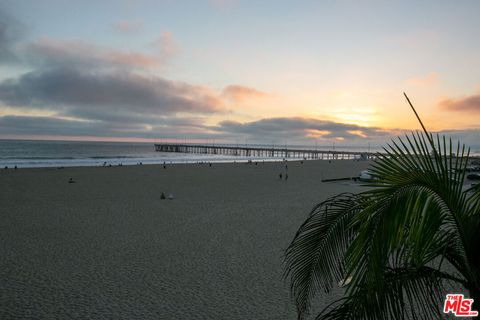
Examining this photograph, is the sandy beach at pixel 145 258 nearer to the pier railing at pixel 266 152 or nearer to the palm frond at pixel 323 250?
the palm frond at pixel 323 250

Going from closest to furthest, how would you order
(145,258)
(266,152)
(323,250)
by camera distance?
(323,250), (145,258), (266,152)

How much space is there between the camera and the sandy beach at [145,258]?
20.9ft

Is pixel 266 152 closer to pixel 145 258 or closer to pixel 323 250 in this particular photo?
pixel 145 258

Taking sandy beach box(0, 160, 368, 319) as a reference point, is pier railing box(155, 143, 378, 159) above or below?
above

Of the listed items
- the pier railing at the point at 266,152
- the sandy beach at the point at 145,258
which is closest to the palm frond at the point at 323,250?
the sandy beach at the point at 145,258

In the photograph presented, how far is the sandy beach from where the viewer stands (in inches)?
251

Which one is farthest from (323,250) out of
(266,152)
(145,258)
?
(266,152)

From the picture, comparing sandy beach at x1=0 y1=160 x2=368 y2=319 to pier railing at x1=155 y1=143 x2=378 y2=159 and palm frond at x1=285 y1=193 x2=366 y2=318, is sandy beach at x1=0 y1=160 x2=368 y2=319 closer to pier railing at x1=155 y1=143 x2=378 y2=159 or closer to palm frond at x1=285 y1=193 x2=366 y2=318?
palm frond at x1=285 y1=193 x2=366 y2=318

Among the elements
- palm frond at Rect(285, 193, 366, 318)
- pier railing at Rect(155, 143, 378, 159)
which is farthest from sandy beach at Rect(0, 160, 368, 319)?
pier railing at Rect(155, 143, 378, 159)

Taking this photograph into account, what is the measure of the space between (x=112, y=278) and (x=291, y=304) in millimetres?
3753

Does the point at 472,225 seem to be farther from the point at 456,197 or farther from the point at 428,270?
the point at 428,270

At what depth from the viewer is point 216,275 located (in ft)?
26.0

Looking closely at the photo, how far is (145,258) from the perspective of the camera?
905 cm

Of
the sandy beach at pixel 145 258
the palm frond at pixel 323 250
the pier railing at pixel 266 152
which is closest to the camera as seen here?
the palm frond at pixel 323 250
